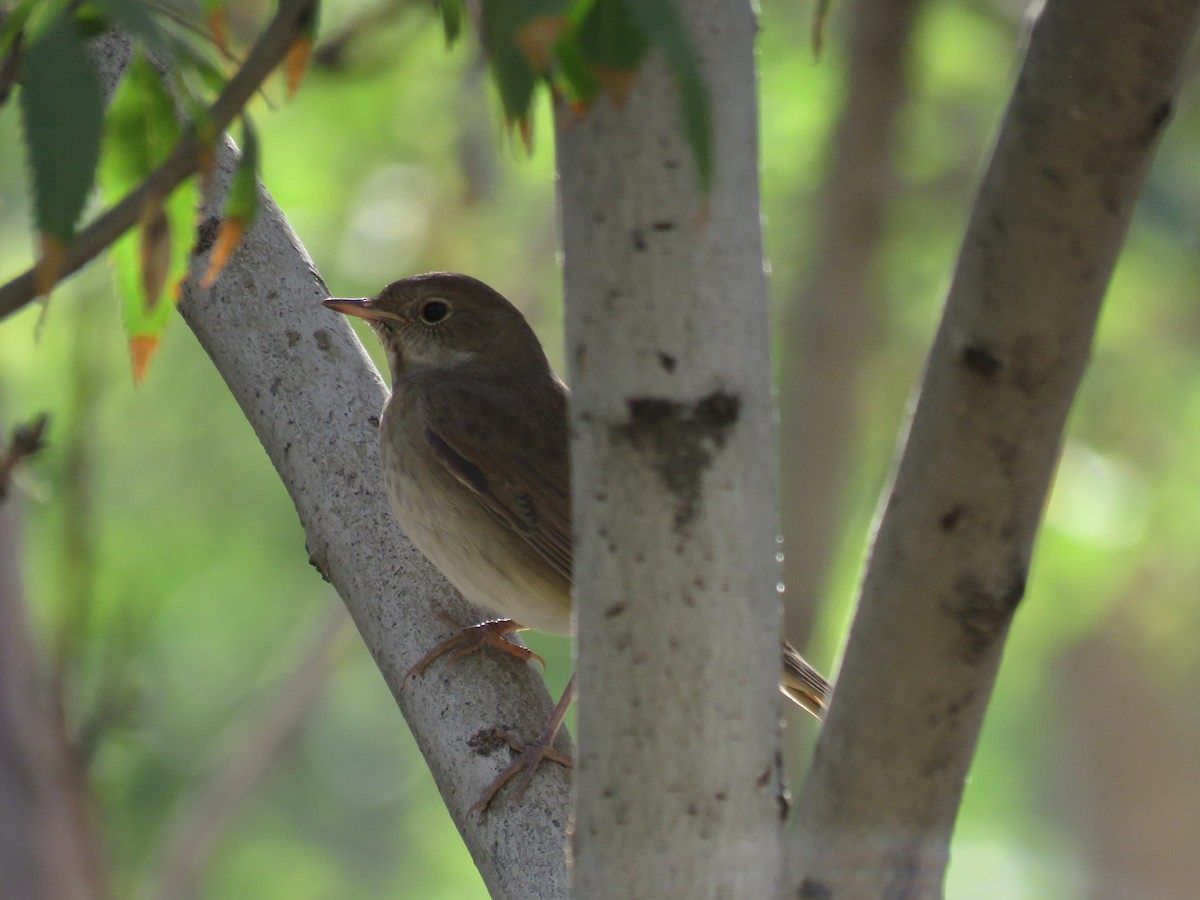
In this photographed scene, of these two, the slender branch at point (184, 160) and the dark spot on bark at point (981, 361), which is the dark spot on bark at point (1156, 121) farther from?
the slender branch at point (184, 160)

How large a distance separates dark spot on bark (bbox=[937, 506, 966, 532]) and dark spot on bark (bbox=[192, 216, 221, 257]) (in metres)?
2.12

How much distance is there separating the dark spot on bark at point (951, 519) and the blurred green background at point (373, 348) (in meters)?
2.90

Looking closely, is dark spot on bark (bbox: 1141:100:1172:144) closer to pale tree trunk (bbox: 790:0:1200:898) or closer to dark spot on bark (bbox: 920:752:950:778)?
pale tree trunk (bbox: 790:0:1200:898)

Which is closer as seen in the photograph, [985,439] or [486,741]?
[985,439]

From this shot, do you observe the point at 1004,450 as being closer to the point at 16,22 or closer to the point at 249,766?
the point at 16,22

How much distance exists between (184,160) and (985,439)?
109 cm

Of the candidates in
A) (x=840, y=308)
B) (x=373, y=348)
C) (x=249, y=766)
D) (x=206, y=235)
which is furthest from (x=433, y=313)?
(x=249, y=766)

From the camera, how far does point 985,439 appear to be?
1931 millimetres

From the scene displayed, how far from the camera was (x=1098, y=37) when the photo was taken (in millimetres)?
1898

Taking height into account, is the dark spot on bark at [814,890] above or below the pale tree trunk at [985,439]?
below

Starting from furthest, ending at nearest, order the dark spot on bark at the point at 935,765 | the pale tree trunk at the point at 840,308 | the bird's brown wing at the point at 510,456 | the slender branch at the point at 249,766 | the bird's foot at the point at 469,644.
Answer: the slender branch at the point at 249,766, the pale tree trunk at the point at 840,308, the bird's brown wing at the point at 510,456, the bird's foot at the point at 469,644, the dark spot on bark at the point at 935,765

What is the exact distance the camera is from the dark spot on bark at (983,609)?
1962 millimetres

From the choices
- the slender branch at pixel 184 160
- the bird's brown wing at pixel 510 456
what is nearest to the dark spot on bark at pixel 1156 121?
the slender branch at pixel 184 160

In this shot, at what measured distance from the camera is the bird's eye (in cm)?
550
